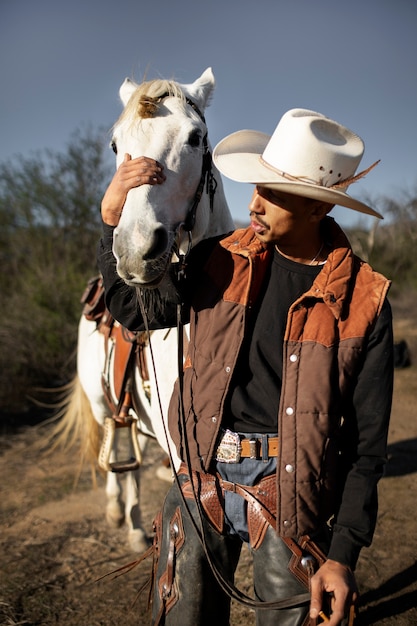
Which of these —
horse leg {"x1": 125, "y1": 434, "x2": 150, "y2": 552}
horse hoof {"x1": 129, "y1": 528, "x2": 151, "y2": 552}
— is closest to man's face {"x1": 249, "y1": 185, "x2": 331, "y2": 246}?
horse leg {"x1": 125, "y1": 434, "x2": 150, "y2": 552}

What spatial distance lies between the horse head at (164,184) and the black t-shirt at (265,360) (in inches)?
14.4

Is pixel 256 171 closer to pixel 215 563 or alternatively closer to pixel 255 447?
pixel 255 447

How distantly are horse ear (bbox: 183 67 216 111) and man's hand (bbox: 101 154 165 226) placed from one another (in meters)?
0.67

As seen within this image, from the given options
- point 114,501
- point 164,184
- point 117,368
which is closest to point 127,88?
point 164,184

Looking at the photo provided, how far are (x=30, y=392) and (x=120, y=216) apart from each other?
5.45 meters

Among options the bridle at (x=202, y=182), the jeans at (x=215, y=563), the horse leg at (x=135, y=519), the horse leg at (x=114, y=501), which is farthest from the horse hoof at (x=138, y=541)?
the bridle at (x=202, y=182)

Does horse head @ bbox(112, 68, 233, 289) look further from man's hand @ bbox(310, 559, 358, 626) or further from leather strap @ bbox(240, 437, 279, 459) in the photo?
man's hand @ bbox(310, 559, 358, 626)

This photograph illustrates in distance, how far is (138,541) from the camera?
3.22 m

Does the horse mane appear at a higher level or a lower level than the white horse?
higher

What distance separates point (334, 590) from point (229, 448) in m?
0.46

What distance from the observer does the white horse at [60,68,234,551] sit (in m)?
1.47

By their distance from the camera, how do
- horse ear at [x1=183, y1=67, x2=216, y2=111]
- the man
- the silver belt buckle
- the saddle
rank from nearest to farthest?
the man < the silver belt buckle < horse ear at [x1=183, y1=67, x2=216, y2=111] < the saddle

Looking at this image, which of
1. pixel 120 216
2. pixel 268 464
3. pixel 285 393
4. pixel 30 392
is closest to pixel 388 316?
pixel 285 393

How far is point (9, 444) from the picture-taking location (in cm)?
500
